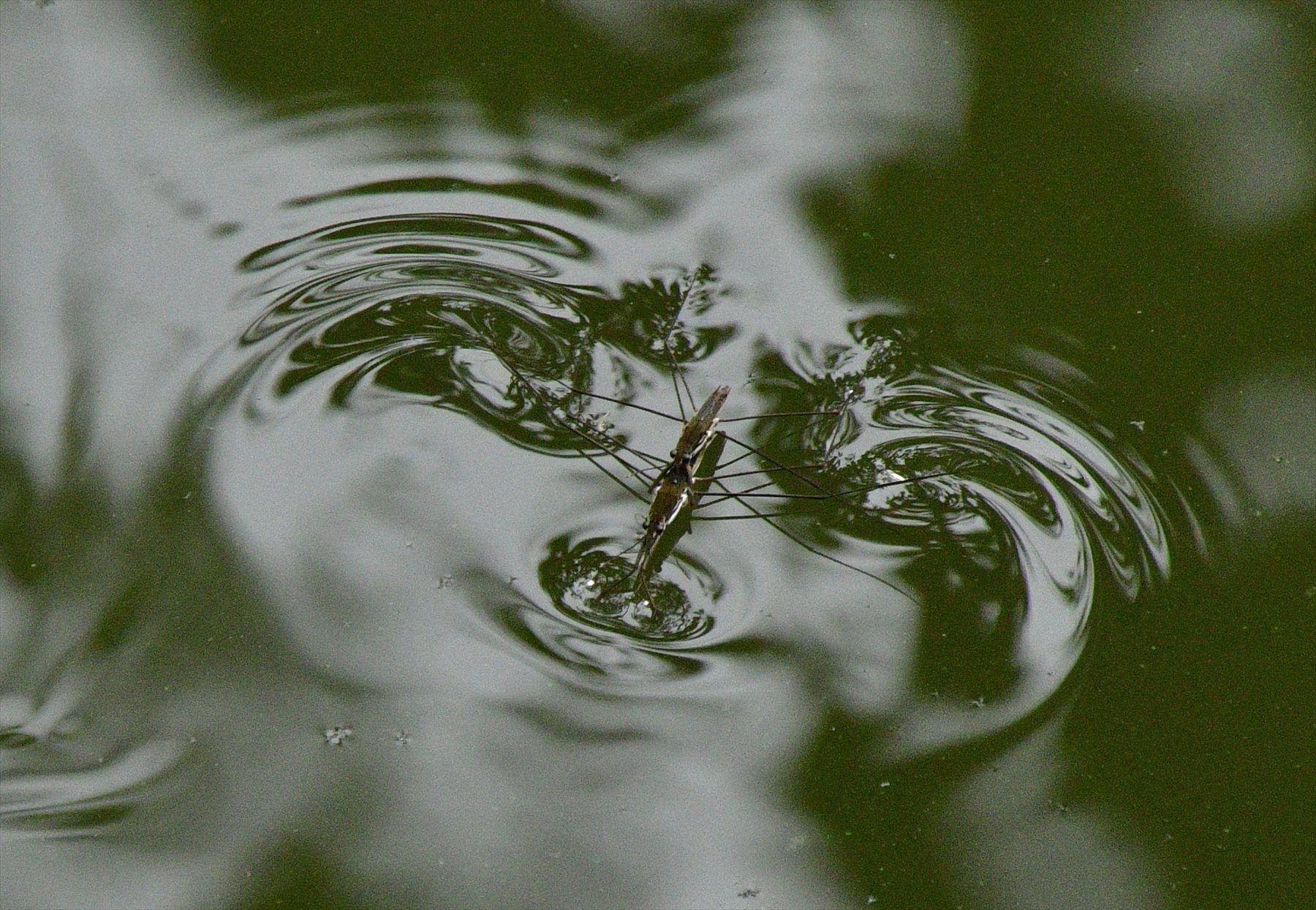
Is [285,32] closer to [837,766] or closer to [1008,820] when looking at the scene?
[837,766]

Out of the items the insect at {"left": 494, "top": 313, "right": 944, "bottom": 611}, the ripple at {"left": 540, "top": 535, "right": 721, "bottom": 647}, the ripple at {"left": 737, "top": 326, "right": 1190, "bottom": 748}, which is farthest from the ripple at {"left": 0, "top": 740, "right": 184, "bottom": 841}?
the ripple at {"left": 737, "top": 326, "right": 1190, "bottom": 748}

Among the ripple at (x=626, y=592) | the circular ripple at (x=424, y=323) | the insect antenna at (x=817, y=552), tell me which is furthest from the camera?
the circular ripple at (x=424, y=323)

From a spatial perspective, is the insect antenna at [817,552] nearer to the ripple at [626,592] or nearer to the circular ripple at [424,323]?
the ripple at [626,592]

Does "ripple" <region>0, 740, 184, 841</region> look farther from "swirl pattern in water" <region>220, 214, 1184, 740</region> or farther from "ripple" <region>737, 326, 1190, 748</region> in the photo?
"ripple" <region>737, 326, 1190, 748</region>

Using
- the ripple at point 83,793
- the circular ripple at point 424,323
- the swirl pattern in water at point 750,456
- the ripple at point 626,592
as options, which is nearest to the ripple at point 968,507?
the swirl pattern in water at point 750,456

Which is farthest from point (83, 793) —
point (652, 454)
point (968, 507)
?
point (968, 507)

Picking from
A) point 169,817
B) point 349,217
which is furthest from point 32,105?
point 169,817

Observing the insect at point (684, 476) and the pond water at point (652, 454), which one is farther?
the insect at point (684, 476)

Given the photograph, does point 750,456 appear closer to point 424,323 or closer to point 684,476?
point 684,476
